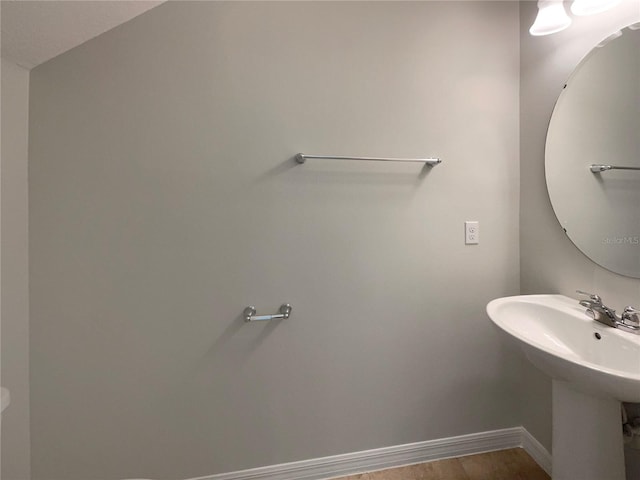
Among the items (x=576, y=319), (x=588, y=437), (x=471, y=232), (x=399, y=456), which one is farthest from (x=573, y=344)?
(x=399, y=456)

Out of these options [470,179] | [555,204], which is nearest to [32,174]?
[470,179]

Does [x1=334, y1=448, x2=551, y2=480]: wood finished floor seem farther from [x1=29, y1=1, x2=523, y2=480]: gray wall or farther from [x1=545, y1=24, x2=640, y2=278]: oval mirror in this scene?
[x1=545, y1=24, x2=640, y2=278]: oval mirror

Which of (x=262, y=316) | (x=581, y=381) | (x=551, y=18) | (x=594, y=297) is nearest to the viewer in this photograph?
(x=581, y=381)

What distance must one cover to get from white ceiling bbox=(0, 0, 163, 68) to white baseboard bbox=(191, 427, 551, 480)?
5.90ft

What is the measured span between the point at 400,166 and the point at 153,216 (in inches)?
43.0

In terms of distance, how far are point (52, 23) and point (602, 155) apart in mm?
2025

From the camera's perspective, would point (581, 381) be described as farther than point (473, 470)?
No

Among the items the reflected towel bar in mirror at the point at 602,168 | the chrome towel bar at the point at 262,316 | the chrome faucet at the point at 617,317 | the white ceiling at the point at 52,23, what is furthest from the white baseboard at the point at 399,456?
the white ceiling at the point at 52,23

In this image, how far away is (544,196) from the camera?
1368mm

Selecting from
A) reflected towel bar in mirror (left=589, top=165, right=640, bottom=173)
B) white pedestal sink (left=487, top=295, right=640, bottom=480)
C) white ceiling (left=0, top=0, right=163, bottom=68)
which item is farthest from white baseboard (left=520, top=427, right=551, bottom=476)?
white ceiling (left=0, top=0, right=163, bottom=68)

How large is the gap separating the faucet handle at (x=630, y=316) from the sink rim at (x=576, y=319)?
67mm

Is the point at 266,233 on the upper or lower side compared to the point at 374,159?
lower

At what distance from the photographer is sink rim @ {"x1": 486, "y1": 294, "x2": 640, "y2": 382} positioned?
29.7 inches

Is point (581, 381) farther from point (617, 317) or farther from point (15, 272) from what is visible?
point (15, 272)
